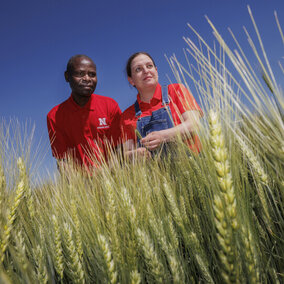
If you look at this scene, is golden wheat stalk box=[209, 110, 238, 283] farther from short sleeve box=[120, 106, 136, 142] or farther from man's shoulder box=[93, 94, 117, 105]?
man's shoulder box=[93, 94, 117, 105]

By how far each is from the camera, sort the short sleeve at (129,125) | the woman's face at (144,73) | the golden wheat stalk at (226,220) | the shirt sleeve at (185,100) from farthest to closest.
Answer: the short sleeve at (129,125), the woman's face at (144,73), the shirt sleeve at (185,100), the golden wheat stalk at (226,220)

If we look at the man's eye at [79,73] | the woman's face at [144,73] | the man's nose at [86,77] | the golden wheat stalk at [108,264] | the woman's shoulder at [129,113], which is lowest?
the golden wheat stalk at [108,264]

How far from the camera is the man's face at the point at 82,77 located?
103 inches

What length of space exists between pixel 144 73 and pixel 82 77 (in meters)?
0.91

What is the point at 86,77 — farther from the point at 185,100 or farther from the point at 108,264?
the point at 108,264

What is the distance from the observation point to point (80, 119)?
8.79ft

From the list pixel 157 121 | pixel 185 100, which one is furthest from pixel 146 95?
pixel 185 100

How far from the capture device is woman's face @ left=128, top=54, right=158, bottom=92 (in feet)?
6.82

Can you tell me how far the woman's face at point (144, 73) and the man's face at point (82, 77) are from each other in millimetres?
717

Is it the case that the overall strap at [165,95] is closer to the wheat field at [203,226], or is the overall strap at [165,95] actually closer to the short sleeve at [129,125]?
the short sleeve at [129,125]

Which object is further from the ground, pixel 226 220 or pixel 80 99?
pixel 80 99

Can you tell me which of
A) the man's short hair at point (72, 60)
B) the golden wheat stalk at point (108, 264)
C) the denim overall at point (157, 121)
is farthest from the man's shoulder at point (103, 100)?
the golden wheat stalk at point (108, 264)

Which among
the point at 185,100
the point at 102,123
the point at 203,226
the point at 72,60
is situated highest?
the point at 72,60

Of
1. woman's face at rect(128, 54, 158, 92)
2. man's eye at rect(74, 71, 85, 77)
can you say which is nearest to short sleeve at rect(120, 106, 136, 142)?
woman's face at rect(128, 54, 158, 92)
